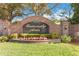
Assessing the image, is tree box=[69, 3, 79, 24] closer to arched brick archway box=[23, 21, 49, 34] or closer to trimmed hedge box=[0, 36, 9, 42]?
arched brick archway box=[23, 21, 49, 34]

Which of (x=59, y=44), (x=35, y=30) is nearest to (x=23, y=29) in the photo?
(x=35, y=30)

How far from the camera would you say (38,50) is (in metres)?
4.16

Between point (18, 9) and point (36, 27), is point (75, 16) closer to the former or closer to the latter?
point (36, 27)

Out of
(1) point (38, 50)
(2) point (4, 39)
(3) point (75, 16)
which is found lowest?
(1) point (38, 50)

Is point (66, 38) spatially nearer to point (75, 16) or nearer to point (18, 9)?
point (75, 16)

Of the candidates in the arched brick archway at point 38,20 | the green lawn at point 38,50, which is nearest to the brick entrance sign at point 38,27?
the arched brick archway at point 38,20

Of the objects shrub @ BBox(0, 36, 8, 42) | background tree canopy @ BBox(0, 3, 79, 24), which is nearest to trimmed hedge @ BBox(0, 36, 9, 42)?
shrub @ BBox(0, 36, 8, 42)

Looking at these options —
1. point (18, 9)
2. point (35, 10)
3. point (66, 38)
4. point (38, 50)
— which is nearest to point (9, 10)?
point (18, 9)

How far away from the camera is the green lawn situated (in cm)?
415

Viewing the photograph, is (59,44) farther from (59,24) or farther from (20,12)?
(20,12)

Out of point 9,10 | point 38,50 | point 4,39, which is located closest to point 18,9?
point 9,10

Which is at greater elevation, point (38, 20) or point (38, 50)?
point (38, 20)

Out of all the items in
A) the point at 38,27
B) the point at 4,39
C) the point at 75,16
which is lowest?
the point at 4,39

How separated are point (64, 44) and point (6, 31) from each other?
0.60 m
